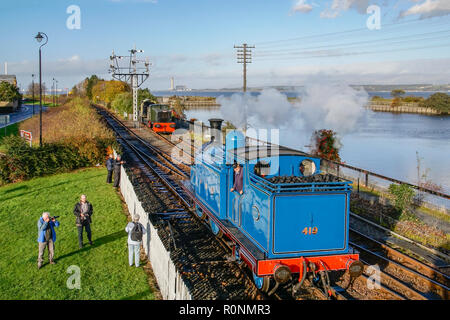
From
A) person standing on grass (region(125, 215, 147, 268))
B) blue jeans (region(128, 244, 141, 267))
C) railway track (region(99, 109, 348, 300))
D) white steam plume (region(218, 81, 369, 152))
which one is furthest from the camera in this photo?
white steam plume (region(218, 81, 369, 152))

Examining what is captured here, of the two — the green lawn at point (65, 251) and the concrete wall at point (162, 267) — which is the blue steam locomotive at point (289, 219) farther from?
the green lawn at point (65, 251)

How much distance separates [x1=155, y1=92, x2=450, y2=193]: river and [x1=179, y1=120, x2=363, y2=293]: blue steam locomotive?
15845mm

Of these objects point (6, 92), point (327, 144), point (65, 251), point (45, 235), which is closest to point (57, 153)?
point (65, 251)

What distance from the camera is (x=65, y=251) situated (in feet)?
38.6

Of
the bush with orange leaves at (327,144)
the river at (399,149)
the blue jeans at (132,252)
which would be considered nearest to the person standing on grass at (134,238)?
the blue jeans at (132,252)

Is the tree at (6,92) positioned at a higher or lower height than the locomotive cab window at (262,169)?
higher

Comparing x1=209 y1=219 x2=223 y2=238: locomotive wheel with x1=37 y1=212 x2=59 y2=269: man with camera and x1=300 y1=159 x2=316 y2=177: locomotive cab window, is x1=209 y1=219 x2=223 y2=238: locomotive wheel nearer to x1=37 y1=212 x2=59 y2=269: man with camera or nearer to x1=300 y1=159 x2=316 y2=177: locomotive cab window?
x1=300 y1=159 x2=316 y2=177: locomotive cab window

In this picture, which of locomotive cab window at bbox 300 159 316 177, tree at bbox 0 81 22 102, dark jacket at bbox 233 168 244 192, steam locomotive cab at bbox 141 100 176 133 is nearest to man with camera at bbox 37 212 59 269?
dark jacket at bbox 233 168 244 192

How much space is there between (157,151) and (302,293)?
20360 mm

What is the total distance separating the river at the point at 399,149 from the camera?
33.4m

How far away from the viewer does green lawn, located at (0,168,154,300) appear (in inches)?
371

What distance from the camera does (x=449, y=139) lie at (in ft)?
175

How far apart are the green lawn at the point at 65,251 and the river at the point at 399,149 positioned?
1597 centimetres
